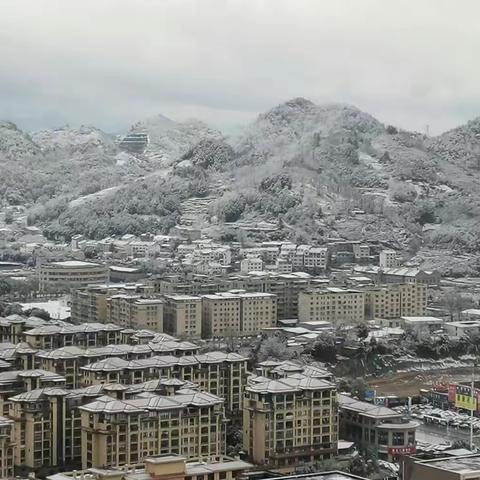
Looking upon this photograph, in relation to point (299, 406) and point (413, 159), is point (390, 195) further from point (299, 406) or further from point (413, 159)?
point (299, 406)

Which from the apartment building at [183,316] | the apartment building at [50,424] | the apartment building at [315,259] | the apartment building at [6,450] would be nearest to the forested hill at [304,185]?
the apartment building at [315,259]

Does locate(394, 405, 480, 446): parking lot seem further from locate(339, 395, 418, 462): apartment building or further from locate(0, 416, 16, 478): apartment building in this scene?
locate(0, 416, 16, 478): apartment building

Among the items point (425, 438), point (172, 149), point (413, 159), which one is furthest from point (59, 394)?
point (172, 149)

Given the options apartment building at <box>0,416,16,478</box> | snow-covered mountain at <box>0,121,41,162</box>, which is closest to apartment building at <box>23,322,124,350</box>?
apartment building at <box>0,416,16,478</box>

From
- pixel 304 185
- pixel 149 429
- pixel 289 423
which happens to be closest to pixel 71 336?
pixel 289 423

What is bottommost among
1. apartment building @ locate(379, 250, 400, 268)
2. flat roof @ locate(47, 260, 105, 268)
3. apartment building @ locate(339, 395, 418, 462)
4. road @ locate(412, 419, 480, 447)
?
road @ locate(412, 419, 480, 447)

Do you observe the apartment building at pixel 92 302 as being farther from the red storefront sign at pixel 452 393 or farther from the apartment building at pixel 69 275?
the red storefront sign at pixel 452 393
